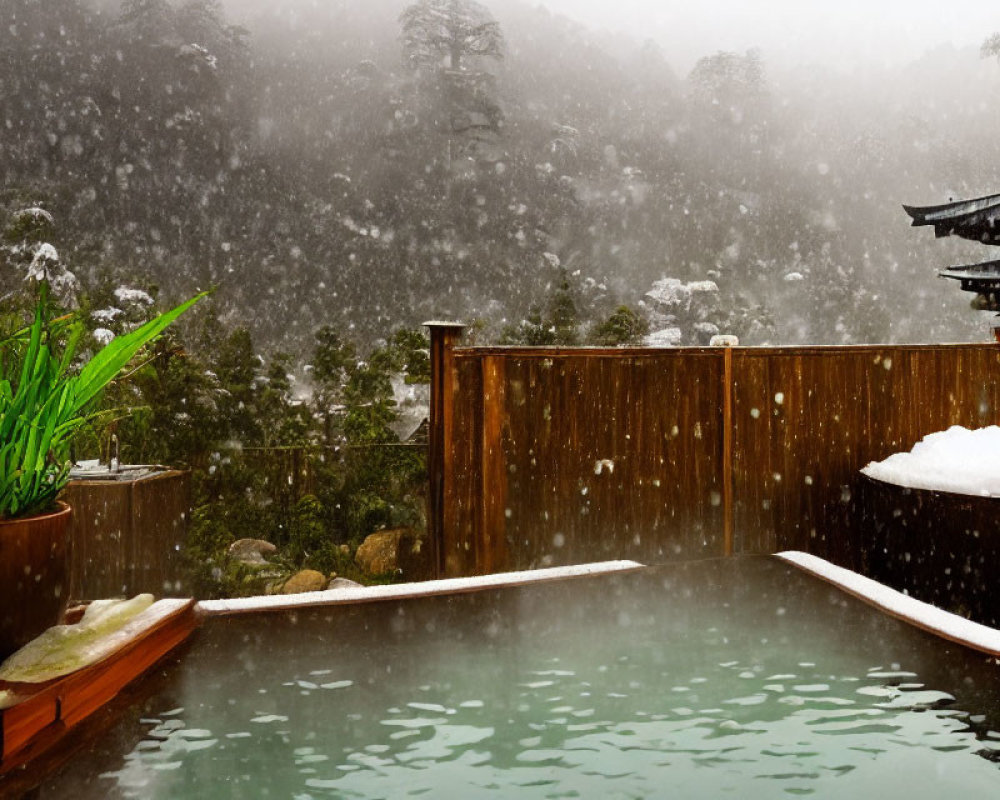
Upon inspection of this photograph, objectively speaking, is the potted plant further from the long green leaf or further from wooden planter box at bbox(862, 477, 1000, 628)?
wooden planter box at bbox(862, 477, 1000, 628)

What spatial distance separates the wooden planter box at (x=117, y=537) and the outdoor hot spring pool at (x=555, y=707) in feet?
6.44

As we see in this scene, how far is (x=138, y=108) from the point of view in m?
37.5

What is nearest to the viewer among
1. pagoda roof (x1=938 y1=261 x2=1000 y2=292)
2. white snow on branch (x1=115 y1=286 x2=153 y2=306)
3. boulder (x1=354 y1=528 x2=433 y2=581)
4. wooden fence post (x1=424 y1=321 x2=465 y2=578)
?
wooden fence post (x1=424 y1=321 x2=465 y2=578)

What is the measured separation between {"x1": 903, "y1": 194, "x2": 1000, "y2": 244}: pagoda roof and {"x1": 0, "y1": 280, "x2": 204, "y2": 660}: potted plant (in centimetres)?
648

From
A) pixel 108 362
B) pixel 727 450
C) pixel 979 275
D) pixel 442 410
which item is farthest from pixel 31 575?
pixel 979 275

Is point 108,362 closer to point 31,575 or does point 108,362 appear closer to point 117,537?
point 31,575

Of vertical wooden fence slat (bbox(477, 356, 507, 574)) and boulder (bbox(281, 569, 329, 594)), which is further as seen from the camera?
boulder (bbox(281, 569, 329, 594))

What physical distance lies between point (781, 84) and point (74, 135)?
4385 centimetres

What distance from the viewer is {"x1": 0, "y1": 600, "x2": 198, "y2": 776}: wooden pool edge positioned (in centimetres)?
161

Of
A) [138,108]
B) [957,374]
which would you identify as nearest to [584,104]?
[138,108]

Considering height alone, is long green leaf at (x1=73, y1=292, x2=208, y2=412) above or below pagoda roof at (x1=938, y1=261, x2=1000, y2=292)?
below

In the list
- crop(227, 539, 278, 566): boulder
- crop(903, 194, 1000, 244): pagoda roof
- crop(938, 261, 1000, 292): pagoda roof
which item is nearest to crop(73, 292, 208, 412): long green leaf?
crop(903, 194, 1000, 244): pagoda roof

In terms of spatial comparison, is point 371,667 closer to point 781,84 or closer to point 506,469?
point 506,469

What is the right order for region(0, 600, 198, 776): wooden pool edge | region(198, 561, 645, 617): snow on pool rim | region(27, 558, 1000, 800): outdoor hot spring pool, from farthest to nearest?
region(198, 561, 645, 617): snow on pool rim → region(27, 558, 1000, 800): outdoor hot spring pool → region(0, 600, 198, 776): wooden pool edge
